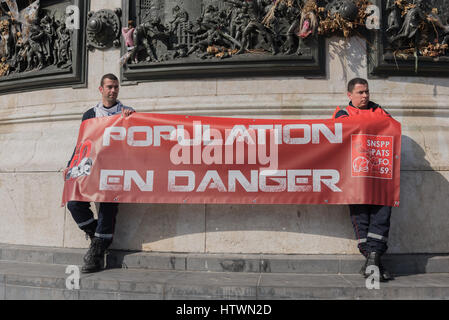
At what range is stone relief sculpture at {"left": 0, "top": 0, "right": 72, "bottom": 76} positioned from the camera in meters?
7.02

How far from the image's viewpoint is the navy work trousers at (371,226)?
4.62 meters

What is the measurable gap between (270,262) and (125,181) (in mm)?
2184

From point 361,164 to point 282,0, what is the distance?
283cm

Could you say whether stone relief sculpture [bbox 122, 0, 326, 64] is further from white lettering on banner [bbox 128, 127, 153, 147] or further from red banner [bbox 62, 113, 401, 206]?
white lettering on banner [bbox 128, 127, 153, 147]

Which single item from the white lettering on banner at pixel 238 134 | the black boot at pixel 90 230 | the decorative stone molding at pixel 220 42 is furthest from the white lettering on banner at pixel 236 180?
the decorative stone molding at pixel 220 42

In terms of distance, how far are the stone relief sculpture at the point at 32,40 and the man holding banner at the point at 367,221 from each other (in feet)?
15.9

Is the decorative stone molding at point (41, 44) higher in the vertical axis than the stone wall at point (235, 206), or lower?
higher

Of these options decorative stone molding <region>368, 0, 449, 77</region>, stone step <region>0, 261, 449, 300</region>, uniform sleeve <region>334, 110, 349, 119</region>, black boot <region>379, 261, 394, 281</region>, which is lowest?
stone step <region>0, 261, 449, 300</region>

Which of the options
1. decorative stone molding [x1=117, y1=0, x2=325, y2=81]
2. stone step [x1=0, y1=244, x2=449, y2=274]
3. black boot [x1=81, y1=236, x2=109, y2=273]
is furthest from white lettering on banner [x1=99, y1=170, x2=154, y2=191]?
decorative stone molding [x1=117, y1=0, x2=325, y2=81]

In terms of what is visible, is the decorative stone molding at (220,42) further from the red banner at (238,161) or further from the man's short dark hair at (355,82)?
the red banner at (238,161)

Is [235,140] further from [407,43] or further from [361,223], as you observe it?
[407,43]

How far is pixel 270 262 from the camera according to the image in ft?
16.4

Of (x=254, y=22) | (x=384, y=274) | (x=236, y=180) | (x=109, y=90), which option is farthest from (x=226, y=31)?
(x=384, y=274)

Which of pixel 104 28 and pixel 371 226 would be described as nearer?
pixel 371 226
